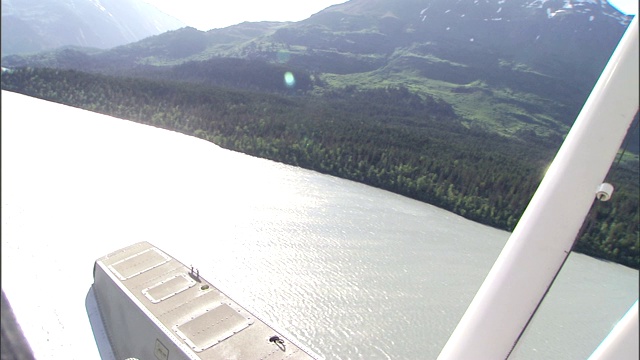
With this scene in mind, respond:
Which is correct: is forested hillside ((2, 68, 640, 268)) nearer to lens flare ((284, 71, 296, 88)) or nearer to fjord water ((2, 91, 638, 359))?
fjord water ((2, 91, 638, 359))

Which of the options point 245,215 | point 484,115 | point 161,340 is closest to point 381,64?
point 484,115

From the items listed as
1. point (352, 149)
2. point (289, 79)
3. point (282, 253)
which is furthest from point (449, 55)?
point (282, 253)

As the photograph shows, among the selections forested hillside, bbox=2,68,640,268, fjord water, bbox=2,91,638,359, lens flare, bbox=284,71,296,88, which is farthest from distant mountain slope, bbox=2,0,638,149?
fjord water, bbox=2,91,638,359

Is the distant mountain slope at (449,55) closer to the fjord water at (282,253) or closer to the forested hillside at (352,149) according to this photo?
the forested hillside at (352,149)

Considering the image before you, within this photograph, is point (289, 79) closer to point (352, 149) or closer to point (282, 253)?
point (352, 149)

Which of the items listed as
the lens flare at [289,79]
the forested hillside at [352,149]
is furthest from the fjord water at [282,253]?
the lens flare at [289,79]
